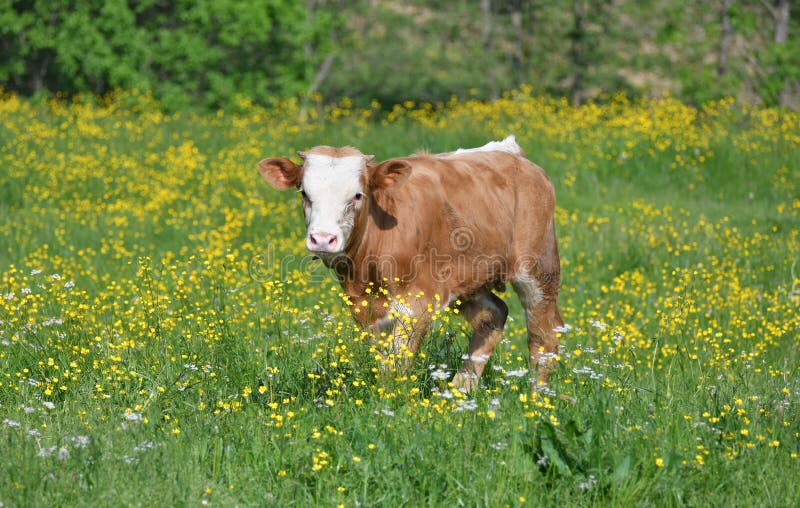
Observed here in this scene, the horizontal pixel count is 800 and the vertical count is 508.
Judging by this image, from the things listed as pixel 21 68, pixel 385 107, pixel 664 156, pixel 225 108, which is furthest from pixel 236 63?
pixel 664 156

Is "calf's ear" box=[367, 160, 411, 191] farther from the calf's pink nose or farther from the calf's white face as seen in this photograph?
the calf's pink nose

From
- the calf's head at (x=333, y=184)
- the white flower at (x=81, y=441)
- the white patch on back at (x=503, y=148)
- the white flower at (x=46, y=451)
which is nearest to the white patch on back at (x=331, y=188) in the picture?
the calf's head at (x=333, y=184)

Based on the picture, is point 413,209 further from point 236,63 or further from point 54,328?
point 236,63

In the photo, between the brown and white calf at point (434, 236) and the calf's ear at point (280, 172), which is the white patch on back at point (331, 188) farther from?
the calf's ear at point (280, 172)

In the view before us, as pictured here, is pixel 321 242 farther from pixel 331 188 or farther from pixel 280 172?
pixel 280 172

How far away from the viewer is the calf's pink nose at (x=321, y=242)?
16.5ft

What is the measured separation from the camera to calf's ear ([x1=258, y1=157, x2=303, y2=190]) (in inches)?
221

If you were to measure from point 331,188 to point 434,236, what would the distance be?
866mm

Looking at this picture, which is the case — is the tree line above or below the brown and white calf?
below

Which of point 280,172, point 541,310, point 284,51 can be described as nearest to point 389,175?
point 280,172

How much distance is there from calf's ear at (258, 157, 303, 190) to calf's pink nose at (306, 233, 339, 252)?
71 centimetres

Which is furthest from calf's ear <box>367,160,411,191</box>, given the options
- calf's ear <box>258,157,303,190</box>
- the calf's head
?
calf's ear <box>258,157,303,190</box>

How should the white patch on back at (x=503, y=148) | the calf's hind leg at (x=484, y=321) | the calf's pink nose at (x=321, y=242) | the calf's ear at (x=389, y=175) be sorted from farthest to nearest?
the white patch on back at (x=503, y=148) → the calf's hind leg at (x=484, y=321) → the calf's ear at (x=389, y=175) → the calf's pink nose at (x=321, y=242)

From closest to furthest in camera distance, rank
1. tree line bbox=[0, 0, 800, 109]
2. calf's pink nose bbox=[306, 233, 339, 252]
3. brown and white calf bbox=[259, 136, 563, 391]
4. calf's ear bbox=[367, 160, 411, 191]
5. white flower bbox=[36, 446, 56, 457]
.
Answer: white flower bbox=[36, 446, 56, 457], calf's pink nose bbox=[306, 233, 339, 252], brown and white calf bbox=[259, 136, 563, 391], calf's ear bbox=[367, 160, 411, 191], tree line bbox=[0, 0, 800, 109]
